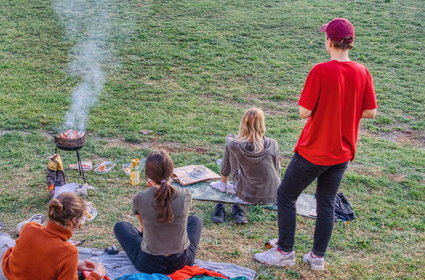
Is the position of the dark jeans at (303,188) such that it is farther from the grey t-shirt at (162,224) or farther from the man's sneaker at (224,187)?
the man's sneaker at (224,187)

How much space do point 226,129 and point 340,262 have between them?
13.5 ft

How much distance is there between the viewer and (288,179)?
3.96m

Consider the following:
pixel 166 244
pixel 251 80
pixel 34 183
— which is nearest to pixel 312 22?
pixel 251 80

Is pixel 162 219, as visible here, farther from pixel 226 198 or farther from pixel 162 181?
pixel 226 198

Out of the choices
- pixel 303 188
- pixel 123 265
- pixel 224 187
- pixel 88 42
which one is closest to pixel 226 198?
pixel 224 187

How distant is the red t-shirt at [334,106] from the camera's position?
3.59m

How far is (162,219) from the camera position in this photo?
3797 millimetres

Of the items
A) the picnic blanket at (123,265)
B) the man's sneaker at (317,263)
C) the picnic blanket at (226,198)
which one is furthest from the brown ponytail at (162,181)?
the picnic blanket at (226,198)

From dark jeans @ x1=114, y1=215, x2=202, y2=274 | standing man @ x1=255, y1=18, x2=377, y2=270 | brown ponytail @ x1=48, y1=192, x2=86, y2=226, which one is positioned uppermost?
standing man @ x1=255, y1=18, x2=377, y2=270

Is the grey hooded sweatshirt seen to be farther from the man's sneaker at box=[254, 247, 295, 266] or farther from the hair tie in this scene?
the hair tie

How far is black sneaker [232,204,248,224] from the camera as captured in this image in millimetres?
5176

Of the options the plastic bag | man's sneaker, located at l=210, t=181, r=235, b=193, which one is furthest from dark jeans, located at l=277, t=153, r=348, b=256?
the plastic bag

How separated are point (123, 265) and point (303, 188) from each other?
1.70m

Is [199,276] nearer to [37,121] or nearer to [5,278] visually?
[5,278]
